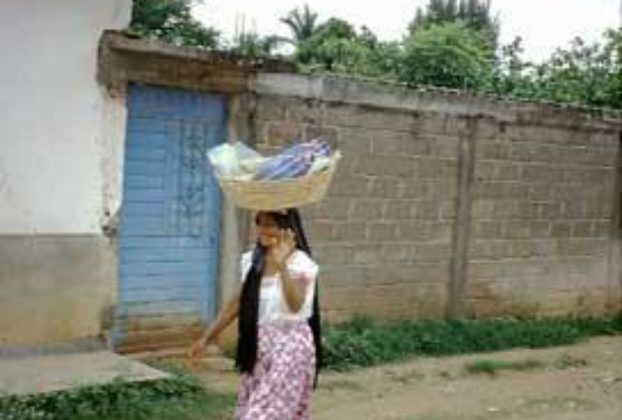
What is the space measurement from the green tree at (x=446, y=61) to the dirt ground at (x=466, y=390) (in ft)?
14.0

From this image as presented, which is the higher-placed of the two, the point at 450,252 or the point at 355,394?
the point at 450,252

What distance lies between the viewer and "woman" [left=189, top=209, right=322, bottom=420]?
15.0 feet

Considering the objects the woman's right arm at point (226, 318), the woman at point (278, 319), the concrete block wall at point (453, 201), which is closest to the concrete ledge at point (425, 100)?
the concrete block wall at point (453, 201)

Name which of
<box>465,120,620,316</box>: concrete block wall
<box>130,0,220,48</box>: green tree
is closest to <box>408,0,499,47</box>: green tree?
<box>130,0,220,48</box>: green tree

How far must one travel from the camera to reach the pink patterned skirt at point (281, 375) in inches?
179

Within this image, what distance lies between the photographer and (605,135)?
1141cm

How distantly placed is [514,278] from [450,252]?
0.94 metres

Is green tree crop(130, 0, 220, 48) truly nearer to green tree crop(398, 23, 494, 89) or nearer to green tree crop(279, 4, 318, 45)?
green tree crop(398, 23, 494, 89)

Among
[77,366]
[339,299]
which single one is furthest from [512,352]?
[77,366]

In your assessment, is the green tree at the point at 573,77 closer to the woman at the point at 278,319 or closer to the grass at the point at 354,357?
the grass at the point at 354,357

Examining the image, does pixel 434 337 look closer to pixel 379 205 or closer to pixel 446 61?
pixel 379 205

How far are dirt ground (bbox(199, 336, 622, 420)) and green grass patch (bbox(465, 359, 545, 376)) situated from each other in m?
0.04

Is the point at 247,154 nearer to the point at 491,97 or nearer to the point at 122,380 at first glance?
the point at 122,380

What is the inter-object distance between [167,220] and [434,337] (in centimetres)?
263
